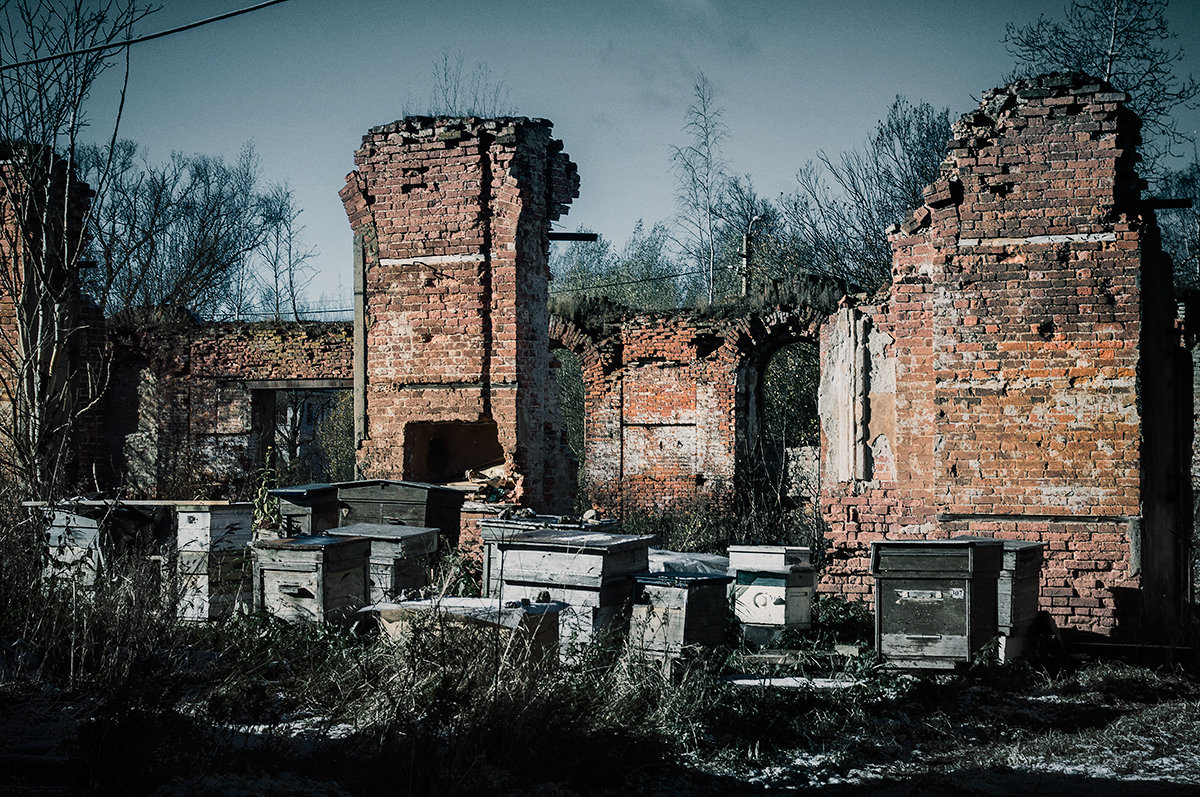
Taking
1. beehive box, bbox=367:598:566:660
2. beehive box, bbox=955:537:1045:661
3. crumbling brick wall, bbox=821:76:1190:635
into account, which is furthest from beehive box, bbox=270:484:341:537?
beehive box, bbox=955:537:1045:661

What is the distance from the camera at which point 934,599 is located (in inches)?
277

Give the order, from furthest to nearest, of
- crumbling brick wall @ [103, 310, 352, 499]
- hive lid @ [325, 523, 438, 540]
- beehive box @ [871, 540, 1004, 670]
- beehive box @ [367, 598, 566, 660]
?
crumbling brick wall @ [103, 310, 352, 499], hive lid @ [325, 523, 438, 540], beehive box @ [871, 540, 1004, 670], beehive box @ [367, 598, 566, 660]

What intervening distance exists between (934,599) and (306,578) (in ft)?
15.0

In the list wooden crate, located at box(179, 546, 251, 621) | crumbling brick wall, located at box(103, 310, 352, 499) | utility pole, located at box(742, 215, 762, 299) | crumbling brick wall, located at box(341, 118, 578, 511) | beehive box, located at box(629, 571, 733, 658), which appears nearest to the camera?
beehive box, located at box(629, 571, 733, 658)

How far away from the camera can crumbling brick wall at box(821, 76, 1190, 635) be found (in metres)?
8.24

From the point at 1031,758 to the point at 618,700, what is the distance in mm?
2373

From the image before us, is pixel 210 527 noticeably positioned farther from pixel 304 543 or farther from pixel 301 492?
pixel 301 492

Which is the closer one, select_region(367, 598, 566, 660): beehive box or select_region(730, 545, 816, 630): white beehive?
select_region(367, 598, 566, 660): beehive box

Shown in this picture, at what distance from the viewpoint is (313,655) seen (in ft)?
21.2

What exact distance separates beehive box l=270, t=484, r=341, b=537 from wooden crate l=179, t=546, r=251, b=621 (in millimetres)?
1132

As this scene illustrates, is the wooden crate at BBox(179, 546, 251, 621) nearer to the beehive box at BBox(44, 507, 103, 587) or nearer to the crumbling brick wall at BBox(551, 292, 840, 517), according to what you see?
the beehive box at BBox(44, 507, 103, 587)

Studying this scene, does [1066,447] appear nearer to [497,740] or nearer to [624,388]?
[497,740]

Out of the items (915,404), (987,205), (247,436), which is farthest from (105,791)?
(247,436)

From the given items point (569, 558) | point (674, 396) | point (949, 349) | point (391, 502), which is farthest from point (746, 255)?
point (569, 558)
